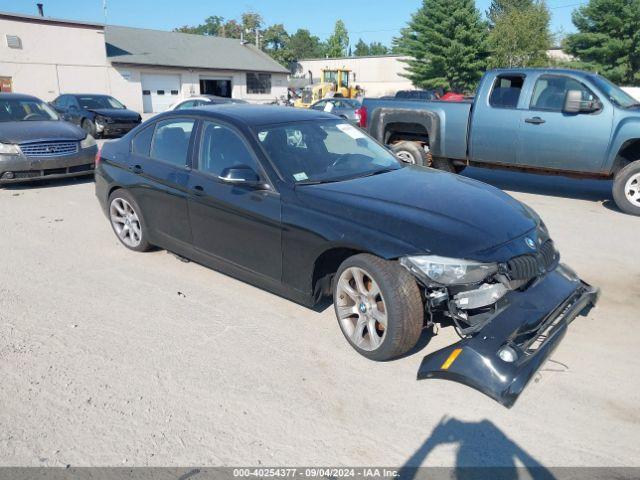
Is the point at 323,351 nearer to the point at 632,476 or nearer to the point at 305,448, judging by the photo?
the point at 305,448

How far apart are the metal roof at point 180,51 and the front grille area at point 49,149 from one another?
91.6 feet

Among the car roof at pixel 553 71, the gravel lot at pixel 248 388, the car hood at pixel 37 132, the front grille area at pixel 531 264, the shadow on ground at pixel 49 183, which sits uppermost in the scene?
the car roof at pixel 553 71

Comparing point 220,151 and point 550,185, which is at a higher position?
point 220,151

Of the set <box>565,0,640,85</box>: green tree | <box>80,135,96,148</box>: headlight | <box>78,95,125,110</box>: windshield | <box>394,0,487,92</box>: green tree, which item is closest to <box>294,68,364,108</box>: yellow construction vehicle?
<box>394,0,487,92</box>: green tree

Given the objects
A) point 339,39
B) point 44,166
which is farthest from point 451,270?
point 339,39

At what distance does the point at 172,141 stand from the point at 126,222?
1.28 m

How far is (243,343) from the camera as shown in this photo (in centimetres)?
397

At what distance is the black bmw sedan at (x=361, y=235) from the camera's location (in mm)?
3336

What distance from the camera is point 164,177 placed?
5074mm

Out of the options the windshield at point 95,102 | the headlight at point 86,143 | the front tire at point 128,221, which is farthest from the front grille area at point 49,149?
the windshield at point 95,102

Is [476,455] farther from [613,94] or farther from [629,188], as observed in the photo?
[613,94]

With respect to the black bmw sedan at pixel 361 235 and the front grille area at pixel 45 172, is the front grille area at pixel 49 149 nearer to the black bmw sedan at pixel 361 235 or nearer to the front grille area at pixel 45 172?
the front grille area at pixel 45 172

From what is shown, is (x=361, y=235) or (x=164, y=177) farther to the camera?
(x=164, y=177)

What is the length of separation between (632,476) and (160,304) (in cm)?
365
